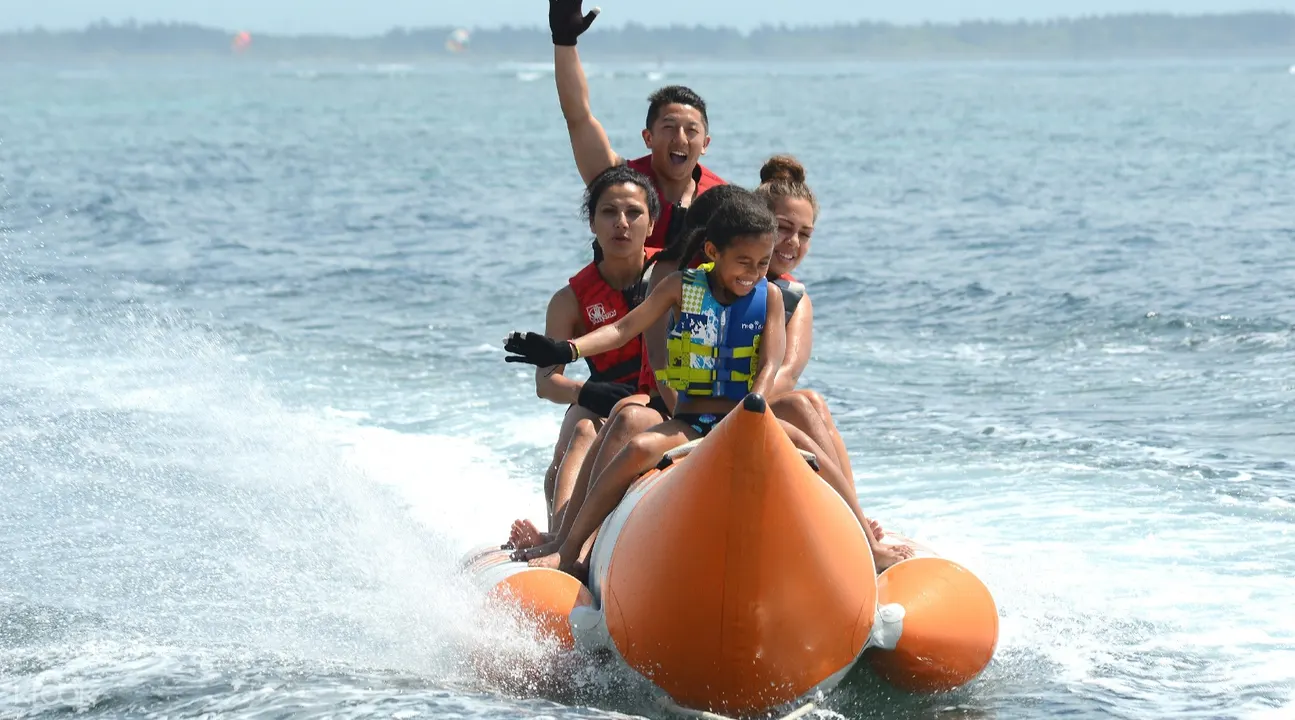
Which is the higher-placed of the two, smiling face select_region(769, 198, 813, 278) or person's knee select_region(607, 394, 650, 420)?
smiling face select_region(769, 198, 813, 278)

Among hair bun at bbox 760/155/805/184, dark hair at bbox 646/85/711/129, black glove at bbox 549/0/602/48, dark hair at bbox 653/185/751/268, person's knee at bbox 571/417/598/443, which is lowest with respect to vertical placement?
person's knee at bbox 571/417/598/443

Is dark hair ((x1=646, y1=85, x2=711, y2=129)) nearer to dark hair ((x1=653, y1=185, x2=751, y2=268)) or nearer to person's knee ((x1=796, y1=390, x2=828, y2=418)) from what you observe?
dark hair ((x1=653, y1=185, x2=751, y2=268))

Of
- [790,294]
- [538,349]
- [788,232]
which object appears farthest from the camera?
[788,232]

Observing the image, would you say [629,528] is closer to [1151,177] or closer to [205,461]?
[205,461]

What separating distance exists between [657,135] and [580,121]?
0.30m

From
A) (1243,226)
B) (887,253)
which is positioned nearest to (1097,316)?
(887,253)

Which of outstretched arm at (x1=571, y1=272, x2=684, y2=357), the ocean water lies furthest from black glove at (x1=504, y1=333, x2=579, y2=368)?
the ocean water

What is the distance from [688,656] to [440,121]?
43.9 m

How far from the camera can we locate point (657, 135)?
565 centimetres

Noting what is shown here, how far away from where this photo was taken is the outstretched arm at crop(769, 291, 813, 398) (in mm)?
4930

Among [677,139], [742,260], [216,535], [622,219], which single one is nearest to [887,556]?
[742,260]

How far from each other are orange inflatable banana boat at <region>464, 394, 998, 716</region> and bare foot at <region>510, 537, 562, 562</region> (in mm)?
410

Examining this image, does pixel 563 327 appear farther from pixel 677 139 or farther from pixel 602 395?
pixel 677 139

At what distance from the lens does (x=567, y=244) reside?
17062 mm
